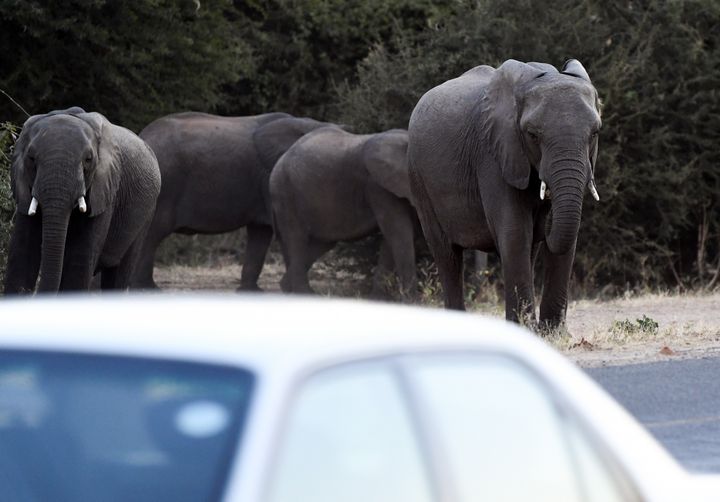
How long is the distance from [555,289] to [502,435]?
9525 millimetres

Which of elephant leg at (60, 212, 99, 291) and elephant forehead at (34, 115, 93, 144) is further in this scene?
elephant leg at (60, 212, 99, 291)

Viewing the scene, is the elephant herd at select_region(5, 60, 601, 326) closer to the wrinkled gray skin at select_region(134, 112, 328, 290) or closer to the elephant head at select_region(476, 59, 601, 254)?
the elephant head at select_region(476, 59, 601, 254)

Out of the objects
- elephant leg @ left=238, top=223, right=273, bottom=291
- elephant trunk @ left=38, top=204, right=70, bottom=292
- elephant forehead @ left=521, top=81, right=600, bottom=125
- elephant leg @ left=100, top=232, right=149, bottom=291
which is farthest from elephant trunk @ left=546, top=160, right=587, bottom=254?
elephant leg @ left=238, top=223, right=273, bottom=291

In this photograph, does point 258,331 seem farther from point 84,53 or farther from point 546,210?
point 84,53

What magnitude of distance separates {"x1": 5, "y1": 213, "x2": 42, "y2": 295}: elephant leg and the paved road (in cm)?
520

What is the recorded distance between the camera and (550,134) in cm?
1190

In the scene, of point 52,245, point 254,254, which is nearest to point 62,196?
point 52,245

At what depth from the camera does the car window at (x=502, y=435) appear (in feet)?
10.3

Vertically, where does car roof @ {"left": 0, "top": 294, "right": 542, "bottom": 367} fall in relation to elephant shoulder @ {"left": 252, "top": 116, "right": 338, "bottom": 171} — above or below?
above

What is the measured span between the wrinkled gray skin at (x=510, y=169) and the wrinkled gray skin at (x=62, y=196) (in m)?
2.69

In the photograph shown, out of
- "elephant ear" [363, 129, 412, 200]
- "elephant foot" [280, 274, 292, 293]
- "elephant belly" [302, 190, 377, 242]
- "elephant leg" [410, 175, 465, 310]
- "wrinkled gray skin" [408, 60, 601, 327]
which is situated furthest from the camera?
"elephant foot" [280, 274, 292, 293]

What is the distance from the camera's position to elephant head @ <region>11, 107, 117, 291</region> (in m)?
12.9

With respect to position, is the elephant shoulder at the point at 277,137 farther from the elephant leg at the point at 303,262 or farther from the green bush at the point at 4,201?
the green bush at the point at 4,201

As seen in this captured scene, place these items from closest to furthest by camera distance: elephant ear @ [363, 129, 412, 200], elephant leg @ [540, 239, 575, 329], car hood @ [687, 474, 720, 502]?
car hood @ [687, 474, 720, 502] → elephant leg @ [540, 239, 575, 329] → elephant ear @ [363, 129, 412, 200]
